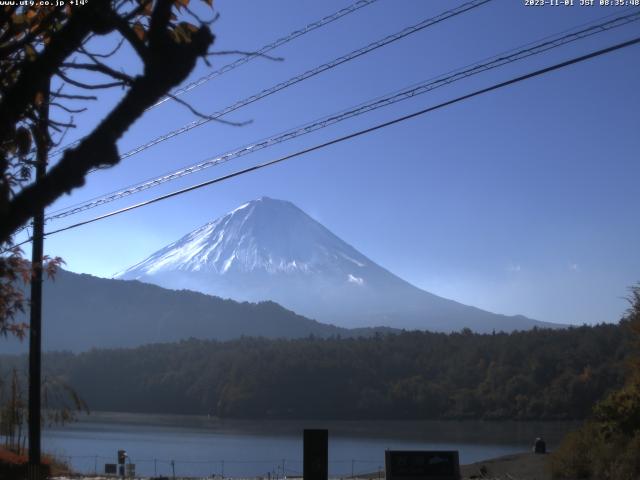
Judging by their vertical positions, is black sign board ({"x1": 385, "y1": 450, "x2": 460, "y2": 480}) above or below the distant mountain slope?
below

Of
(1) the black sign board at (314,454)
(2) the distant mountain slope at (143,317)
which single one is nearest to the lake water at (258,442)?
(1) the black sign board at (314,454)

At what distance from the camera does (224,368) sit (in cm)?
8456

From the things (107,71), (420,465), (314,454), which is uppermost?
(107,71)

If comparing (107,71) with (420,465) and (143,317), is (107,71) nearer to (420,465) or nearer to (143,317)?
(420,465)

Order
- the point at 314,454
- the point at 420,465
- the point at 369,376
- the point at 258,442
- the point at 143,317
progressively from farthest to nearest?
1. the point at 143,317
2. the point at 369,376
3. the point at 258,442
4. the point at 420,465
5. the point at 314,454

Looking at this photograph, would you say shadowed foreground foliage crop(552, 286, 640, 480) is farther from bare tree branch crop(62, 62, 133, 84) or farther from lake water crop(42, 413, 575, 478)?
bare tree branch crop(62, 62, 133, 84)

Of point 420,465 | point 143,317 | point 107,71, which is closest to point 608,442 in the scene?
point 420,465

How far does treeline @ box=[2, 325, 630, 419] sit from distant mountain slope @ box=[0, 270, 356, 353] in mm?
47877

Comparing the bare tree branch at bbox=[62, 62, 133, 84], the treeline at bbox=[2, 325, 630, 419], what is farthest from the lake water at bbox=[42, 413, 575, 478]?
the bare tree branch at bbox=[62, 62, 133, 84]

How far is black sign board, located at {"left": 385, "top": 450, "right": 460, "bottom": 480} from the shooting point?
13625 millimetres

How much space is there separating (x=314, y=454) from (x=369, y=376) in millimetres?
64778

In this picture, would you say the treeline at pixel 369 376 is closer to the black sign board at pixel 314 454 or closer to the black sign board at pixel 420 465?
the black sign board at pixel 420 465

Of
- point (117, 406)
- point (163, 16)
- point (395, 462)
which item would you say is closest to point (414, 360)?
point (117, 406)

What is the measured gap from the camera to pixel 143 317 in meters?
153
